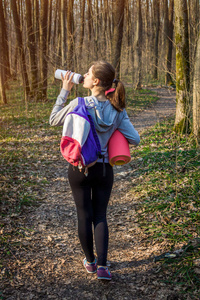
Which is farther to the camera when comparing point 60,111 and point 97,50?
point 97,50

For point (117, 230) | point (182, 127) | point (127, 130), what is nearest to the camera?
point (127, 130)

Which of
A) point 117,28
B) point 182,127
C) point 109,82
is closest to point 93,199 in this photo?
point 109,82

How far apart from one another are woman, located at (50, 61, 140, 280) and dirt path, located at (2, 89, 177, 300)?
536 millimetres

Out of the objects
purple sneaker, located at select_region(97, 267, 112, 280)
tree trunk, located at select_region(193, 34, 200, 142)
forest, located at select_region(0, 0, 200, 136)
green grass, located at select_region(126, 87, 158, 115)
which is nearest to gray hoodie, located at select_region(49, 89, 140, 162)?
purple sneaker, located at select_region(97, 267, 112, 280)

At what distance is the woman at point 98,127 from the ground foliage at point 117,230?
657mm

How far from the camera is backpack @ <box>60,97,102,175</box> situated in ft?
8.13

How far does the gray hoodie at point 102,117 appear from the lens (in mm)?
2614

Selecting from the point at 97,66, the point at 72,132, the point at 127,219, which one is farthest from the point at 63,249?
the point at 97,66

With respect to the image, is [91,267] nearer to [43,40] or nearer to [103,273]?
[103,273]

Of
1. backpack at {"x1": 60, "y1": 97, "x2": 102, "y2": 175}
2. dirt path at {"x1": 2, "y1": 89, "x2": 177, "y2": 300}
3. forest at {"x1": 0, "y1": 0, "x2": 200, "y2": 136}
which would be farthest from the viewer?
forest at {"x1": 0, "y1": 0, "x2": 200, "y2": 136}

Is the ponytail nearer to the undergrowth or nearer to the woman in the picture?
the woman

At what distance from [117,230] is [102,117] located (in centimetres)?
229

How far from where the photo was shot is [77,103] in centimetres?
257

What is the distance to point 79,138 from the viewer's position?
2477 mm
